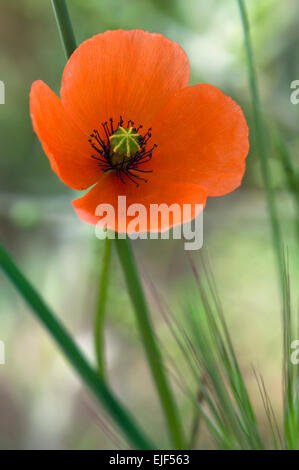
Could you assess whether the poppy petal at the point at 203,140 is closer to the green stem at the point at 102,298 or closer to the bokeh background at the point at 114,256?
the green stem at the point at 102,298

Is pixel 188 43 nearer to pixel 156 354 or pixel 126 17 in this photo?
pixel 126 17

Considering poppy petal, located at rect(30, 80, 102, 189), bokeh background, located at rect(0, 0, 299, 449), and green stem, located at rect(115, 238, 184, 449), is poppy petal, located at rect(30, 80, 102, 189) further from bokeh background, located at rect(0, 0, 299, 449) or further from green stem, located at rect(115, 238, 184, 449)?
bokeh background, located at rect(0, 0, 299, 449)

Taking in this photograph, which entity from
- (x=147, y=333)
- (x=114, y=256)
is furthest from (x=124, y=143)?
(x=114, y=256)

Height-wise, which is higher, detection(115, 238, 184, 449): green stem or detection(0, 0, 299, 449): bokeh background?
detection(0, 0, 299, 449): bokeh background

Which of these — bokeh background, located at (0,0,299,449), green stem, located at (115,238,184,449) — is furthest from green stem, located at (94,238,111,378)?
bokeh background, located at (0,0,299,449)

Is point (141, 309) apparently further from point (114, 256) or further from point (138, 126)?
point (114, 256)

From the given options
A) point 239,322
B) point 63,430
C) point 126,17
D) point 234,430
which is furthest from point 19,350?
point 234,430
